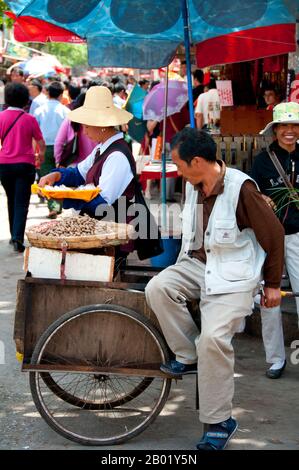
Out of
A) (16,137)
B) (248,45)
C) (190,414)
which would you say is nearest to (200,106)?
(16,137)

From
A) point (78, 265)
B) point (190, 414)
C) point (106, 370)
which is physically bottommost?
point (190, 414)

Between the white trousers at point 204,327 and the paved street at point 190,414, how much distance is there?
0.46 meters

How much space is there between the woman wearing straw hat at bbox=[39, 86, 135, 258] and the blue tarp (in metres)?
1.33

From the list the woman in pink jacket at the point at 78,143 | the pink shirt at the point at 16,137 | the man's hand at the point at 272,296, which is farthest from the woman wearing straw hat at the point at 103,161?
the pink shirt at the point at 16,137

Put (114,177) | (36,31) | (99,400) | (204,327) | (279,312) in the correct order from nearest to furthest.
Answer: (204,327)
(99,400)
(114,177)
(279,312)
(36,31)

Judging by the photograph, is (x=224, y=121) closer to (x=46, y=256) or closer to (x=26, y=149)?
(x=26, y=149)

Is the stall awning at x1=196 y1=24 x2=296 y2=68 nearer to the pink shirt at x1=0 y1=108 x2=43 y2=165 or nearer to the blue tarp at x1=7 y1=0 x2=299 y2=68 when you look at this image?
the blue tarp at x1=7 y1=0 x2=299 y2=68

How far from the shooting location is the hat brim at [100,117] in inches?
211

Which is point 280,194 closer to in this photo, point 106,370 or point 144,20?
point 106,370

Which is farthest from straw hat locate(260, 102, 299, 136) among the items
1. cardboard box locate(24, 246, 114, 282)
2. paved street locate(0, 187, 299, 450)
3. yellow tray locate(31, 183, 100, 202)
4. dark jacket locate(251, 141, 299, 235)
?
paved street locate(0, 187, 299, 450)

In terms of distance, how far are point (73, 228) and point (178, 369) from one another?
100cm

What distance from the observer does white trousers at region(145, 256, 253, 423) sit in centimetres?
406

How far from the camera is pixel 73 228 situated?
4531 mm

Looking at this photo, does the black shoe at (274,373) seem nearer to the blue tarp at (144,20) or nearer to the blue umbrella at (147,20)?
the blue umbrella at (147,20)
